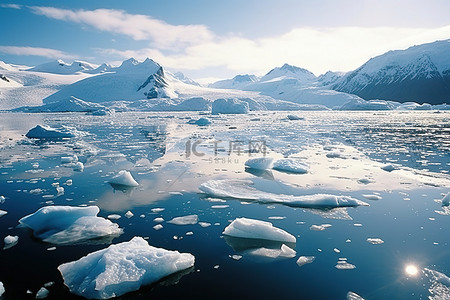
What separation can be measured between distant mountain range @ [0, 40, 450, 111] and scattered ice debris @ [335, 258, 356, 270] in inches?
2588

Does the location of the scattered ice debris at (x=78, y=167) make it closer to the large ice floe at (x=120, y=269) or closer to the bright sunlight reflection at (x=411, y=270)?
the large ice floe at (x=120, y=269)

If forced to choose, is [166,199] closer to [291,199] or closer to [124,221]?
[124,221]

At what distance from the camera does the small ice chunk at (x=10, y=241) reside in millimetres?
3960

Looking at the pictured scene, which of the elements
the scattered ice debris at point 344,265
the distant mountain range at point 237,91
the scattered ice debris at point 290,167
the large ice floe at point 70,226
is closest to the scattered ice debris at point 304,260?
the scattered ice debris at point 344,265

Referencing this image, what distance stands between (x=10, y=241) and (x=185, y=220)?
2.34 meters

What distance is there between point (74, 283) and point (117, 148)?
10163 millimetres

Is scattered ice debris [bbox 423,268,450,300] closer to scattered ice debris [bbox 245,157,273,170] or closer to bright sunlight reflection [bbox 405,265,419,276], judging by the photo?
bright sunlight reflection [bbox 405,265,419,276]

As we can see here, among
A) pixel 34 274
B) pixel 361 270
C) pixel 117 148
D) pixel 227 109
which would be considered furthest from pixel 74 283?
pixel 227 109

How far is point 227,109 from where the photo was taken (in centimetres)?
4753

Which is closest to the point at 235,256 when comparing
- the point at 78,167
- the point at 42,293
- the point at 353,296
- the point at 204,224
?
the point at 204,224

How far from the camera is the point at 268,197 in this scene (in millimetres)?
5926

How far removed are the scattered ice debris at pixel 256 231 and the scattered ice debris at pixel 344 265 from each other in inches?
25.8

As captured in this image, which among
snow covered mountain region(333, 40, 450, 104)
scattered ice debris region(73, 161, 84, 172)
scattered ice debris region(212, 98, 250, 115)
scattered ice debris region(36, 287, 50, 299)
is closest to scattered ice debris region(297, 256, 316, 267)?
scattered ice debris region(36, 287, 50, 299)

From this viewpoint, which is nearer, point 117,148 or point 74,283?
point 74,283
